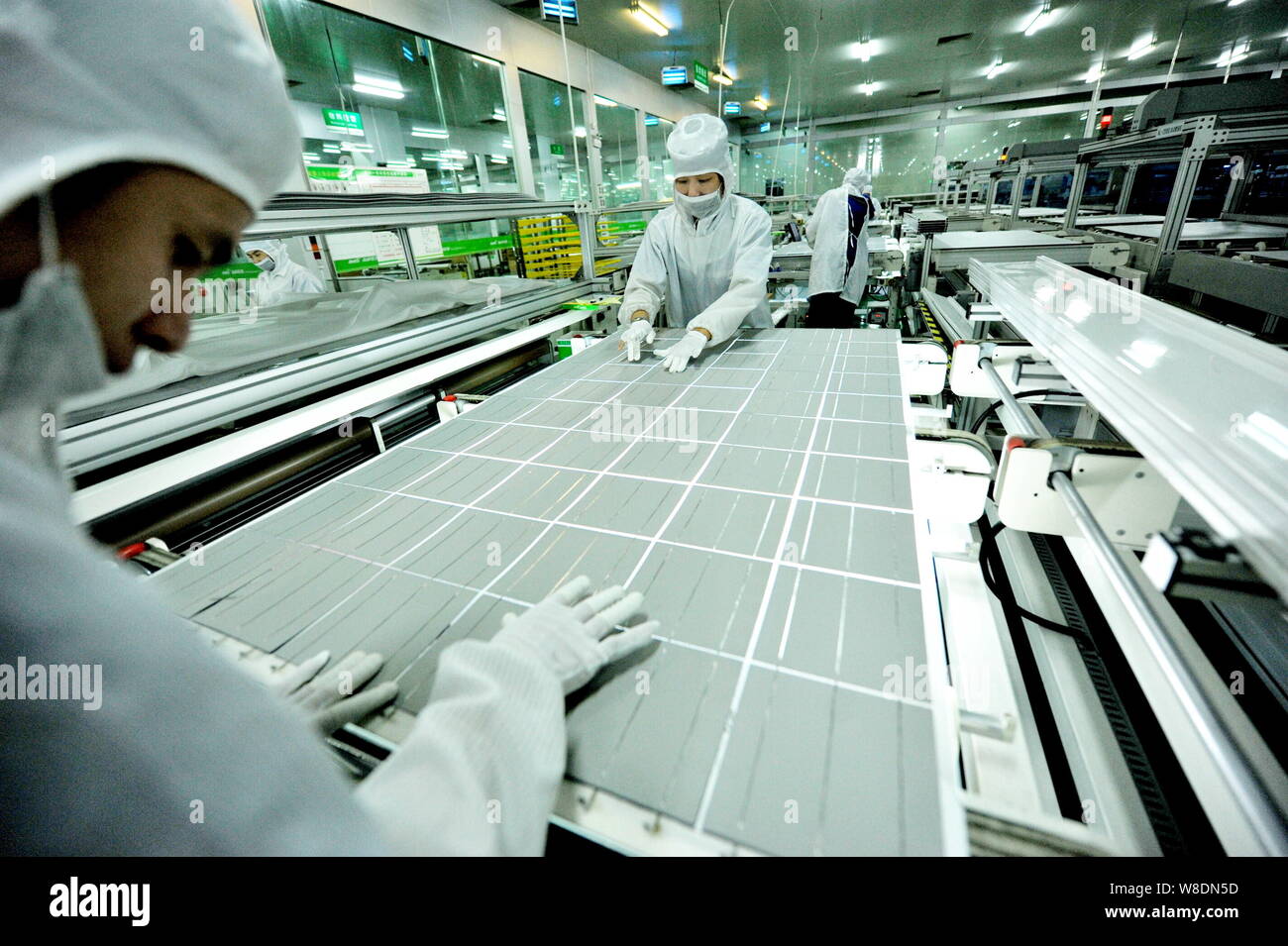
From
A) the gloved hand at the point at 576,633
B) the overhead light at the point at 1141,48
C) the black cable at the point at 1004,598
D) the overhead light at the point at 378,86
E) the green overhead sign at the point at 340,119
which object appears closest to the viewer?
the gloved hand at the point at 576,633

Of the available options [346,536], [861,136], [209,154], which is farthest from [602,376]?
[861,136]

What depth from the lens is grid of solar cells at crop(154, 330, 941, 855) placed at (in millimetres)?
727

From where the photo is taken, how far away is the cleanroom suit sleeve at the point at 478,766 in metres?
0.60

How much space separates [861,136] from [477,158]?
14341 millimetres

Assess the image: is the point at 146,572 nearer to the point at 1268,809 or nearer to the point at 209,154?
the point at 209,154

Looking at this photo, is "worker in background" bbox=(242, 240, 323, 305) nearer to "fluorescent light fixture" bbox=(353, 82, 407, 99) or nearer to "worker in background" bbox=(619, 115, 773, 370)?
"fluorescent light fixture" bbox=(353, 82, 407, 99)

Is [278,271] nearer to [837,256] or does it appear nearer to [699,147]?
[699,147]

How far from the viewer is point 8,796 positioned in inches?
17.3

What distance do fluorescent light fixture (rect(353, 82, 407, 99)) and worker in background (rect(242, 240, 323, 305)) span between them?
11.4 feet

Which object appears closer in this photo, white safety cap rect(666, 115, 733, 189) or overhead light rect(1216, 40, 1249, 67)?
white safety cap rect(666, 115, 733, 189)

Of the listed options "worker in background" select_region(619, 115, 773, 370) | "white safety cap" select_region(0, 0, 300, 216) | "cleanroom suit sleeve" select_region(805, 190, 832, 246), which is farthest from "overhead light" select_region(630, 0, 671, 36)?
"white safety cap" select_region(0, 0, 300, 216)

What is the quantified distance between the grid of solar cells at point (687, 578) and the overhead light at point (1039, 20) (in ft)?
34.8

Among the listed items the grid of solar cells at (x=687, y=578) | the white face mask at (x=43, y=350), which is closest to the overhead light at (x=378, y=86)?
the grid of solar cells at (x=687, y=578)

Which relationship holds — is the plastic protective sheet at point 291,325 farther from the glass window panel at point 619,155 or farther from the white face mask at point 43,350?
the glass window panel at point 619,155
